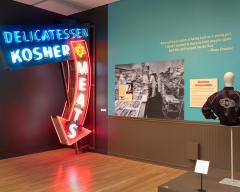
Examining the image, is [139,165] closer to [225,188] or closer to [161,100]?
[161,100]

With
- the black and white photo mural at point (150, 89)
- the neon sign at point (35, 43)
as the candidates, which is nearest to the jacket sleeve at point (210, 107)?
the black and white photo mural at point (150, 89)

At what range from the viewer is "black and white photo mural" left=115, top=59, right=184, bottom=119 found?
461 centimetres

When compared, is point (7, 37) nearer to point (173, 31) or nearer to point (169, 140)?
point (173, 31)

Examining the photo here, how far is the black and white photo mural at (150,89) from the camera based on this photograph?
15.1ft

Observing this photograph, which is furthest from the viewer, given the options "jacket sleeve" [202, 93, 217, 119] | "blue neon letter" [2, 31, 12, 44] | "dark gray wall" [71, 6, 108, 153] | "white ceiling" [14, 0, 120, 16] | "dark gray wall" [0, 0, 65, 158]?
"dark gray wall" [71, 6, 108, 153]

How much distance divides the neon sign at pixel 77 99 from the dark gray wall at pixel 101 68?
0.91ft

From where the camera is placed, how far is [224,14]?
4121 mm

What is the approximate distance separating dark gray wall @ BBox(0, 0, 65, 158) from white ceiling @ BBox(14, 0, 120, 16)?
0.15 meters

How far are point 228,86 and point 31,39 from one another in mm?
3389

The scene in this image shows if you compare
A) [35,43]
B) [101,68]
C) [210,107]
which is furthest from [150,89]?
[35,43]

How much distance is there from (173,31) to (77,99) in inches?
88.8

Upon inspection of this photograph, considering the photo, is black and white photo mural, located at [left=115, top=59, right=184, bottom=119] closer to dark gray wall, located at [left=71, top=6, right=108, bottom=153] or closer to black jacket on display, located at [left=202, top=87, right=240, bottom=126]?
dark gray wall, located at [left=71, top=6, right=108, bottom=153]

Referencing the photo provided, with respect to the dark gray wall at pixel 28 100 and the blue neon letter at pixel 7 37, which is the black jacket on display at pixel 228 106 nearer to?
the blue neon letter at pixel 7 37

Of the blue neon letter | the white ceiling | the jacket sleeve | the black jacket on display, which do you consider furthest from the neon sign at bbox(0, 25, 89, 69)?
the black jacket on display
